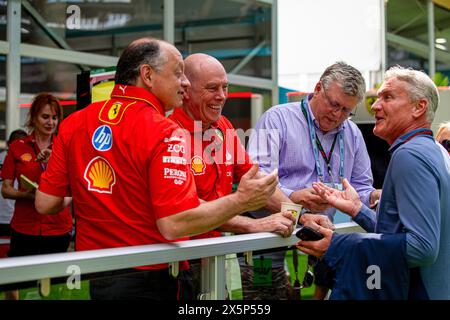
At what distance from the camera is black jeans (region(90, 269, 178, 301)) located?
1.70 m

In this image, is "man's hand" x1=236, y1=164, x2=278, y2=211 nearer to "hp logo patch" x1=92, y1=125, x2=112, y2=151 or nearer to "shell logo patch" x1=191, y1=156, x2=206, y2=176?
"hp logo patch" x1=92, y1=125, x2=112, y2=151

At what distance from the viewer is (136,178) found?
192 cm

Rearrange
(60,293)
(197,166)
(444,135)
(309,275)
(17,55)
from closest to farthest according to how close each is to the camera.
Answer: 1. (60,293)
2. (309,275)
3. (197,166)
4. (444,135)
5. (17,55)

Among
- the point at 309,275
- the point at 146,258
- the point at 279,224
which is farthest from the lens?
the point at 309,275

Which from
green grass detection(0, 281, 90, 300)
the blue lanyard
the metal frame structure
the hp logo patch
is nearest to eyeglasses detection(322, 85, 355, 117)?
the blue lanyard

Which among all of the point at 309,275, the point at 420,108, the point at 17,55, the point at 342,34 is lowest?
the point at 309,275

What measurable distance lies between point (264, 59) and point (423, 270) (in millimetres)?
7141

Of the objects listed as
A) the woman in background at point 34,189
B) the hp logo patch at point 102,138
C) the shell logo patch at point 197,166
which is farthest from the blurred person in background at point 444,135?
the woman in background at point 34,189

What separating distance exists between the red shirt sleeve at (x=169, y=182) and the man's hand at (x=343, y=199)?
867 mm

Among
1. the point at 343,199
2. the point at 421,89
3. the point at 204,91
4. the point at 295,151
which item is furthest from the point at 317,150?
the point at 421,89

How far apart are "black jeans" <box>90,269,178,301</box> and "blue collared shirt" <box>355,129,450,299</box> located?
0.77 m

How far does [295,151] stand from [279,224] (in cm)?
100

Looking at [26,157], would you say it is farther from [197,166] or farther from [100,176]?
[100,176]
